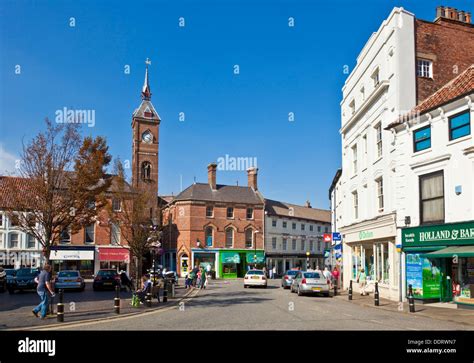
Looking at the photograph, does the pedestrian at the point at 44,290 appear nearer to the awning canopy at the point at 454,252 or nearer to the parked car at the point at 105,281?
the awning canopy at the point at 454,252


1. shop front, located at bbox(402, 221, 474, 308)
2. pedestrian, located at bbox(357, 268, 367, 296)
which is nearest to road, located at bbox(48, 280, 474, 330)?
shop front, located at bbox(402, 221, 474, 308)

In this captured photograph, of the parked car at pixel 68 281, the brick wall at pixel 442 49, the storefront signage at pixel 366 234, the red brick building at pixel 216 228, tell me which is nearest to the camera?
the brick wall at pixel 442 49

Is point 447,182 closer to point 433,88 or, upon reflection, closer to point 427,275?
point 427,275

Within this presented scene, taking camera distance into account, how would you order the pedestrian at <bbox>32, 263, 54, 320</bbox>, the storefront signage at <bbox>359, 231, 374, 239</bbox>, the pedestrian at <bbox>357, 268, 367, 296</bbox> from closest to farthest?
the pedestrian at <bbox>32, 263, 54, 320</bbox>
the storefront signage at <bbox>359, 231, 374, 239</bbox>
the pedestrian at <bbox>357, 268, 367, 296</bbox>

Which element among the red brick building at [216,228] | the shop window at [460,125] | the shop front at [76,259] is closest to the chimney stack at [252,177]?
the red brick building at [216,228]

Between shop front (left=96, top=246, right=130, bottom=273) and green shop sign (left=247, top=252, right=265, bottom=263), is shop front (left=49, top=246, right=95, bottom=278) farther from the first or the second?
green shop sign (left=247, top=252, right=265, bottom=263)

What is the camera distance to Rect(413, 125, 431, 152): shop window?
69.9 ft

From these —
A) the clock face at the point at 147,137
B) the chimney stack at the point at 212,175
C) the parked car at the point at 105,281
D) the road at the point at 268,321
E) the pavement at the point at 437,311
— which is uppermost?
the clock face at the point at 147,137

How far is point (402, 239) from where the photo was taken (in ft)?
74.4

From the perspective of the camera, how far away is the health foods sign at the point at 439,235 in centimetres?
1855

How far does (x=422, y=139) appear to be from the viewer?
71.2 ft

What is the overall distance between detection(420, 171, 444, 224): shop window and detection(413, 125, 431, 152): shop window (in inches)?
51.8

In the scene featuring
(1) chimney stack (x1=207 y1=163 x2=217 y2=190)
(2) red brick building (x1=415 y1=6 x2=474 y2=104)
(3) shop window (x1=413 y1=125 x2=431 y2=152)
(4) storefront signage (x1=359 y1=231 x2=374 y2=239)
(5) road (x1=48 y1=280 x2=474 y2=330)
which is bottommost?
(5) road (x1=48 y1=280 x2=474 y2=330)
